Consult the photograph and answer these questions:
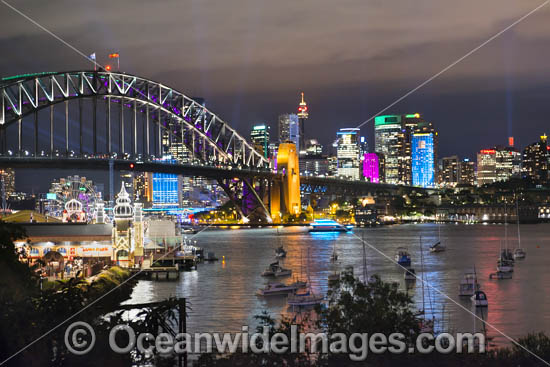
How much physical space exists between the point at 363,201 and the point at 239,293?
141 m

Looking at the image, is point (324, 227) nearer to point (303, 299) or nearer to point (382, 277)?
point (382, 277)

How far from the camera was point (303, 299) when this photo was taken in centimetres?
4075

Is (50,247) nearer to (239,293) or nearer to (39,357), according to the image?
(239,293)

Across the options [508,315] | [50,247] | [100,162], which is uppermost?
[100,162]

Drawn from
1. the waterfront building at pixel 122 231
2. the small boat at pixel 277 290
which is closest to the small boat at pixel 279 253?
the waterfront building at pixel 122 231

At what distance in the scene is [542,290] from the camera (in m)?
48.9

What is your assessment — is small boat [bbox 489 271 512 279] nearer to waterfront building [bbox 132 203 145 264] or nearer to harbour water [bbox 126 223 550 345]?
harbour water [bbox 126 223 550 345]

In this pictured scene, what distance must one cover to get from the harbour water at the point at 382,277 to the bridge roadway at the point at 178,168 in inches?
522

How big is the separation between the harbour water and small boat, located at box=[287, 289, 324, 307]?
0.62 meters

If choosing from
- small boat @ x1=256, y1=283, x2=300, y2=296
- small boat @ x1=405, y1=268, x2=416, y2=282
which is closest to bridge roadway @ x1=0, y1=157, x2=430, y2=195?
small boat @ x1=405, y1=268, x2=416, y2=282

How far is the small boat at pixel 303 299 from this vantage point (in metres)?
40.3

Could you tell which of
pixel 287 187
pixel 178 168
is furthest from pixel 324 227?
pixel 178 168

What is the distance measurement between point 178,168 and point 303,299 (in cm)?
6556

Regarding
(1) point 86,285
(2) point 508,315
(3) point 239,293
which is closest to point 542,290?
(2) point 508,315
